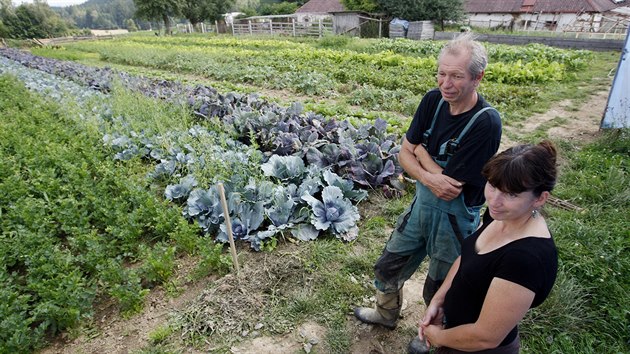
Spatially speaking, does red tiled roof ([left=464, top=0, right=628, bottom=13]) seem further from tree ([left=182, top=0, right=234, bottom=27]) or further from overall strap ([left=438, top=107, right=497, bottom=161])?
overall strap ([left=438, top=107, right=497, bottom=161])

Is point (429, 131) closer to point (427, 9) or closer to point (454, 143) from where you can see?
point (454, 143)

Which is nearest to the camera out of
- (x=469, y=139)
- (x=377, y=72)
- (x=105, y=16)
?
(x=469, y=139)

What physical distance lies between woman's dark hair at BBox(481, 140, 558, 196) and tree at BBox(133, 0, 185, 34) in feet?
156

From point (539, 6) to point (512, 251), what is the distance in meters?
37.7

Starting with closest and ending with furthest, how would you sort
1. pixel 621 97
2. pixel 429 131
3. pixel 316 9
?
1. pixel 429 131
2. pixel 621 97
3. pixel 316 9

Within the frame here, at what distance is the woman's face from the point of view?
4.03ft

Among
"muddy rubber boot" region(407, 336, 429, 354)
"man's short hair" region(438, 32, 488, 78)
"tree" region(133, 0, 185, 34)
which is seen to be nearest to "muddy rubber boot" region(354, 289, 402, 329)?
"muddy rubber boot" region(407, 336, 429, 354)

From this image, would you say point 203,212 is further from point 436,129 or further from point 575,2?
point 575,2

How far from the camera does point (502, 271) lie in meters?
1.22

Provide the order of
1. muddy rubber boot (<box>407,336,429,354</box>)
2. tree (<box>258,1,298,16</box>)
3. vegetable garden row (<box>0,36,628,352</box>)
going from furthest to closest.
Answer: tree (<box>258,1,298,16</box>), vegetable garden row (<box>0,36,628,352</box>), muddy rubber boot (<box>407,336,429,354</box>)

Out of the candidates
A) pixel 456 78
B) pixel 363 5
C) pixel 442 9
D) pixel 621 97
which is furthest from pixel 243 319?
pixel 363 5

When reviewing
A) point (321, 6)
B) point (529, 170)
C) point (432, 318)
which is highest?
point (321, 6)

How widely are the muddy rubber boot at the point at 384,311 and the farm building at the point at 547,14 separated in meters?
32.3

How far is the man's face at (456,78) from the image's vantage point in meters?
1.70
